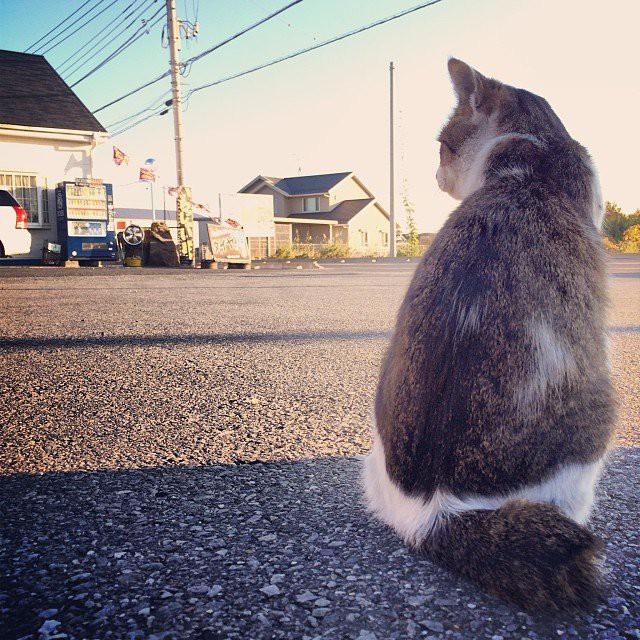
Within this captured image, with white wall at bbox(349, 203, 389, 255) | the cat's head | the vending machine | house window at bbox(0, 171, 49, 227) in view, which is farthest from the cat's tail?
white wall at bbox(349, 203, 389, 255)

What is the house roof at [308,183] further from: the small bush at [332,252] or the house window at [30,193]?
the house window at [30,193]

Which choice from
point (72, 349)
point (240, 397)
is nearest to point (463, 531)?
point (240, 397)

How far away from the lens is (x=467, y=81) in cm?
208

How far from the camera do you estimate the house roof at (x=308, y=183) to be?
48375mm

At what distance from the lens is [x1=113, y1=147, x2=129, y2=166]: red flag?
878 inches

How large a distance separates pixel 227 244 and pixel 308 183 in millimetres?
33083

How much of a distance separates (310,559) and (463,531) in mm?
402

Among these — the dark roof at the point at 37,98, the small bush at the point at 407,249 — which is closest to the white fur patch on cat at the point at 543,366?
the dark roof at the point at 37,98

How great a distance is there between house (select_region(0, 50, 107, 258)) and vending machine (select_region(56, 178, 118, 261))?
799 millimetres

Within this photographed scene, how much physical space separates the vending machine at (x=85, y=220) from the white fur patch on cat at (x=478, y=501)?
1918cm

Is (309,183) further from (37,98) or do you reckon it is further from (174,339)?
(174,339)

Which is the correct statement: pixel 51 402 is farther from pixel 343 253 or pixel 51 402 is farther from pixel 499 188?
pixel 343 253

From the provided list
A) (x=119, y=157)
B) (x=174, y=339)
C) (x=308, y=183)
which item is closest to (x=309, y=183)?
(x=308, y=183)

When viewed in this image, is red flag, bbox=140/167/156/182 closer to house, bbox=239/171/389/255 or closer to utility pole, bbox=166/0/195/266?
utility pole, bbox=166/0/195/266
